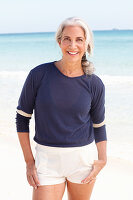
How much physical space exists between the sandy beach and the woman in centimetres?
135

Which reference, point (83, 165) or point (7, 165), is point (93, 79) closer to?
point (83, 165)

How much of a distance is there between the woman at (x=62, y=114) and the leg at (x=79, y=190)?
0.03ft

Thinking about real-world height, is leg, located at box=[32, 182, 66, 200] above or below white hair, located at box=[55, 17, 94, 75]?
below

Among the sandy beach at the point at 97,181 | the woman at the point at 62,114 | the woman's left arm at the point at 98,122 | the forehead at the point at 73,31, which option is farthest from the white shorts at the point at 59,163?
the sandy beach at the point at 97,181

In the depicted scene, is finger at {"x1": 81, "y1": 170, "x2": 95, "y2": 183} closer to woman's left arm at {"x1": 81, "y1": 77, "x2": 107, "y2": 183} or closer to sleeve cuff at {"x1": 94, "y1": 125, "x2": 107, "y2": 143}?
woman's left arm at {"x1": 81, "y1": 77, "x2": 107, "y2": 183}

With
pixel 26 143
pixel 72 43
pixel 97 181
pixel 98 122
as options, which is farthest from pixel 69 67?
pixel 97 181

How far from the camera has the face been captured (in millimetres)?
2223

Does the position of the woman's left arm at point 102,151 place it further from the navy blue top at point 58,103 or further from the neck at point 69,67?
the neck at point 69,67

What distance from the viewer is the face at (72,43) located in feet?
7.29

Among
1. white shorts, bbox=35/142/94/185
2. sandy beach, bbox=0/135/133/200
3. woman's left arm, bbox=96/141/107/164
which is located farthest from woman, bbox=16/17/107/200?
sandy beach, bbox=0/135/133/200

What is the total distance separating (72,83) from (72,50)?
220 millimetres

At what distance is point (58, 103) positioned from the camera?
2.22 m

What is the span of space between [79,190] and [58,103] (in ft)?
2.15

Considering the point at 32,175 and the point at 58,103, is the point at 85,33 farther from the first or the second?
the point at 32,175
